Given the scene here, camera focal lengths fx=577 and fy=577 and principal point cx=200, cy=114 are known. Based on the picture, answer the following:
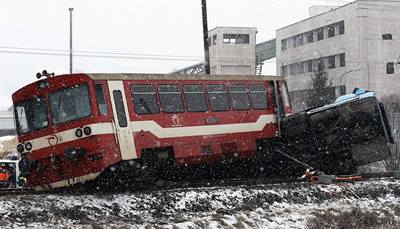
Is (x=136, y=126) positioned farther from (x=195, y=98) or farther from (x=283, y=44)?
(x=283, y=44)

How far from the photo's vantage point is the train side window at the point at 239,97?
53.4ft

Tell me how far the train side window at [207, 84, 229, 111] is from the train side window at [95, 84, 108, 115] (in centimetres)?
346

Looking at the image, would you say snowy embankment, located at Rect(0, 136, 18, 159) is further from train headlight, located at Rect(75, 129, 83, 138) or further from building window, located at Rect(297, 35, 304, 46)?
building window, located at Rect(297, 35, 304, 46)

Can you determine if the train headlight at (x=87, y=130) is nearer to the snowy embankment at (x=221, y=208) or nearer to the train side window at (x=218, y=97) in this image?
the snowy embankment at (x=221, y=208)

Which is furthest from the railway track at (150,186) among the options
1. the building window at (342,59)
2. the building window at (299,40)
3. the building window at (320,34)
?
the building window at (299,40)

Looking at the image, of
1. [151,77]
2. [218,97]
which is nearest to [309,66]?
[218,97]

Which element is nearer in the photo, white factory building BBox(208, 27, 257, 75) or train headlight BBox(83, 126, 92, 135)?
train headlight BBox(83, 126, 92, 135)

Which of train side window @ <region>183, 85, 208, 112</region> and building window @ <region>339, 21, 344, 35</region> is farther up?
building window @ <region>339, 21, 344, 35</region>

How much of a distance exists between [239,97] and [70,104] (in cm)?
512

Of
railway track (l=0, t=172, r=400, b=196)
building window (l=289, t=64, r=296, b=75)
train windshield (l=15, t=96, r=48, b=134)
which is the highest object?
building window (l=289, t=64, r=296, b=75)

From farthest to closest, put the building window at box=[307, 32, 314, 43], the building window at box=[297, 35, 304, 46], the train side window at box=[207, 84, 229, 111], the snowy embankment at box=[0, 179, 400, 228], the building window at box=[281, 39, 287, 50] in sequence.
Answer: the building window at box=[281, 39, 287, 50] < the building window at box=[297, 35, 304, 46] < the building window at box=[307, 32, 314, 43] < the train side window at box=[207, 84, 229, 111] < the snowy embankment at box=[0, 179, 400, 228]

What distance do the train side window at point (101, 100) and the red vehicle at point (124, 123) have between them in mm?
23

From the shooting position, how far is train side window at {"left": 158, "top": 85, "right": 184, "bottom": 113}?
47.8 feet

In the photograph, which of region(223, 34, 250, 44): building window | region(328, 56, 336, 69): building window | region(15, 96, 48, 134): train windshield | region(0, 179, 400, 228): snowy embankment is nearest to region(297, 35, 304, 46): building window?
region(328, 56, 336, 69): building window
